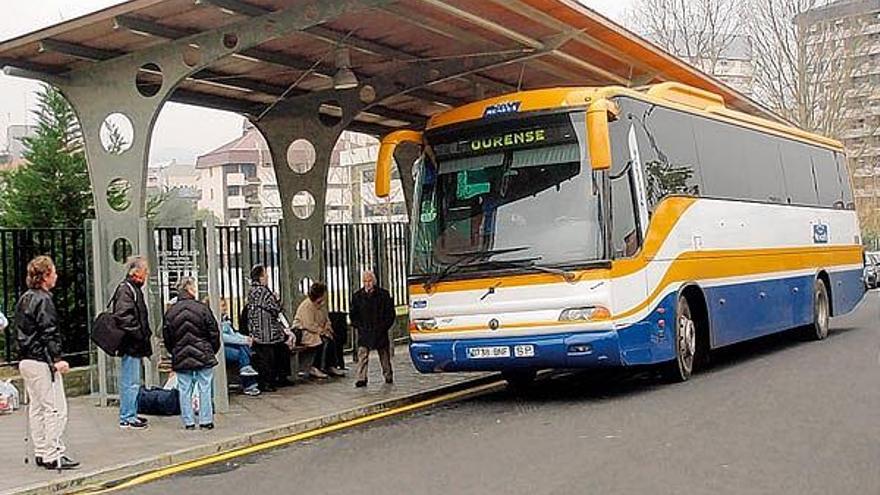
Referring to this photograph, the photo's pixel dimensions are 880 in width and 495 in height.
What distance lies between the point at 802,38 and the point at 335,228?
121 ft

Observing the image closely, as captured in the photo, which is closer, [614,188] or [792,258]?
[614,188]

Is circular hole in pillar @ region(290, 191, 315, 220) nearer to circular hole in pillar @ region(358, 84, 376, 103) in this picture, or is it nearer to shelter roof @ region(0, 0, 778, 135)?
shelter roof @ region(0, 0, 778, 135)

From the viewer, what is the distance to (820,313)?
21.2 meters

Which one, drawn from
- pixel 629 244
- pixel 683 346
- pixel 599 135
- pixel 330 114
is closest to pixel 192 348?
pixel 599 135

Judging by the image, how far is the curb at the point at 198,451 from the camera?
9.88 m

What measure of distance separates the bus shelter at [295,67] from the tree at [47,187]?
1.92 meters

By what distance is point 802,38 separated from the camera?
168ft

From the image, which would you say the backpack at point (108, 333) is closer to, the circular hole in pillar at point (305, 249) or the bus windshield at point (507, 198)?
the bus windshield at point (507, 198)

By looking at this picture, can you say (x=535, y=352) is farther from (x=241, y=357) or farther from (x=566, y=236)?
(x=241, y=357)

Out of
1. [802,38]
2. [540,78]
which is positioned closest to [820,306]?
[540,78]

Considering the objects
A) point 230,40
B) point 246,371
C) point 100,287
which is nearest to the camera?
point 230,40

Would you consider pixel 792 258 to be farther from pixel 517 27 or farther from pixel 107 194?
pixel 107 194

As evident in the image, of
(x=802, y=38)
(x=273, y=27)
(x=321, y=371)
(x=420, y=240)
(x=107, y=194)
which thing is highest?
(x=802, y=38)

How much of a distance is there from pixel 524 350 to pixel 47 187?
9761 mm
